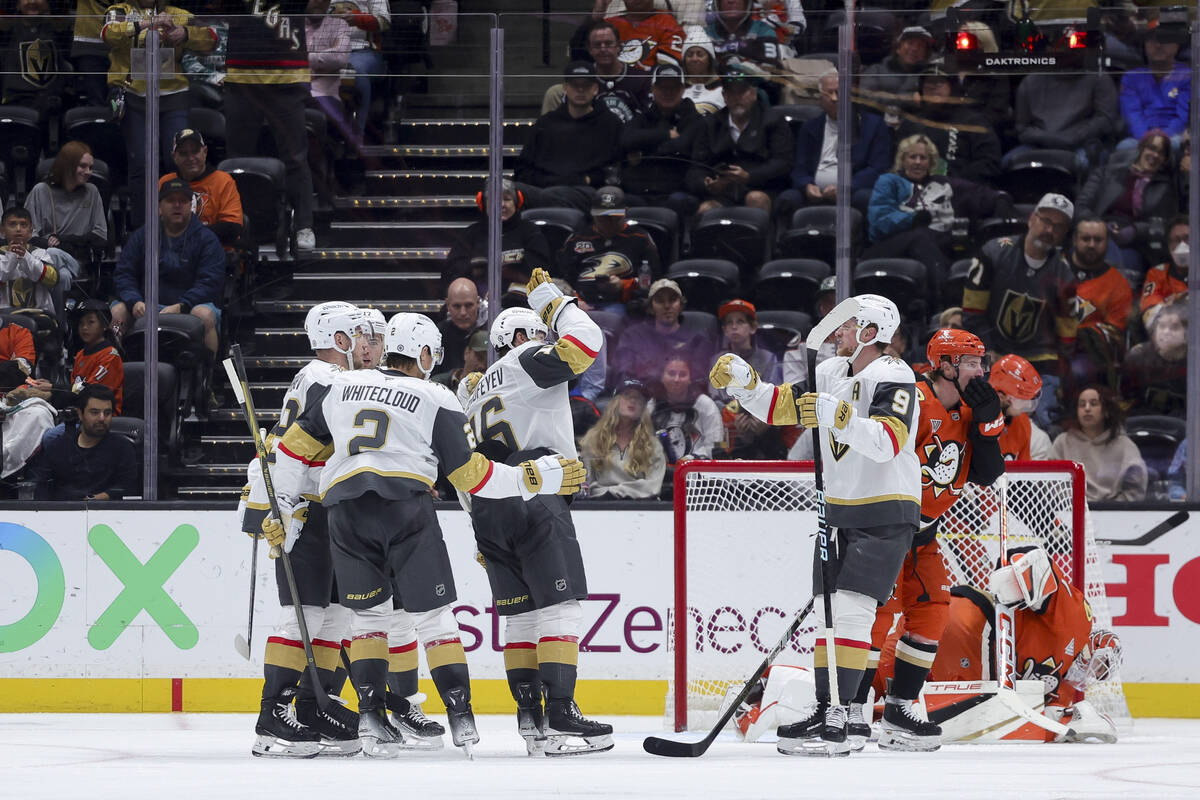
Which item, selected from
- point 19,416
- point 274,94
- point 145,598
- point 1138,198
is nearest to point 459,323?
point 274,94

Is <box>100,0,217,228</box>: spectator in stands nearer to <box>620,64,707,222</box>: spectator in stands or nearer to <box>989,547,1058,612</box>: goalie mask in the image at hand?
<box>620,64,707,222</box>: spectator in stands

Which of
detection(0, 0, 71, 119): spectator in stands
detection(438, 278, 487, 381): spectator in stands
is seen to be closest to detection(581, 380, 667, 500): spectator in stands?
detection(438, 278, 487, 381): spectator in stands

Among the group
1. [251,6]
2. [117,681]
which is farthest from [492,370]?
[251,6]

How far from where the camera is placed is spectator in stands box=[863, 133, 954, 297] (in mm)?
Result: 6500

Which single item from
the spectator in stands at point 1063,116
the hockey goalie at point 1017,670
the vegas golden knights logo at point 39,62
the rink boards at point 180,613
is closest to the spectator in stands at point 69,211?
the vegas golden knights logo at point 39,62

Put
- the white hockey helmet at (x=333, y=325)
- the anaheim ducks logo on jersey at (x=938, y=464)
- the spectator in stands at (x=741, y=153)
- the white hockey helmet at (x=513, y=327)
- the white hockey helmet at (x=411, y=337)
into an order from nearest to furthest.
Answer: the white hockey helmet at (x=411, y=337)
the white hockey helmet at (x=333, y=325)
the white hockey helmet at (x=513, y=327)
the anaheim ducks logo on jersey at (x=938, y=464)
the spectator in stands at (x=741, y=153)

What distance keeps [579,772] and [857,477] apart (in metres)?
1.21

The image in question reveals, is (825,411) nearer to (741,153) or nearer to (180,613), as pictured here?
Result: (741,153)

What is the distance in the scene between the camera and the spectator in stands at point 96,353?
638 cm

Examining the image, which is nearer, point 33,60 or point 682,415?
point 682,415

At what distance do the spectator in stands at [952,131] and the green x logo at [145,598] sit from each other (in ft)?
11.1

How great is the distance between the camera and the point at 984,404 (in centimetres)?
509

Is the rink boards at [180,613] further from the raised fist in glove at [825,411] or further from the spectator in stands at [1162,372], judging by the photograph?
the spectator in stands at [1162,372]

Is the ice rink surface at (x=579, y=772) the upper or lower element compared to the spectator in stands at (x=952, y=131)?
lower
